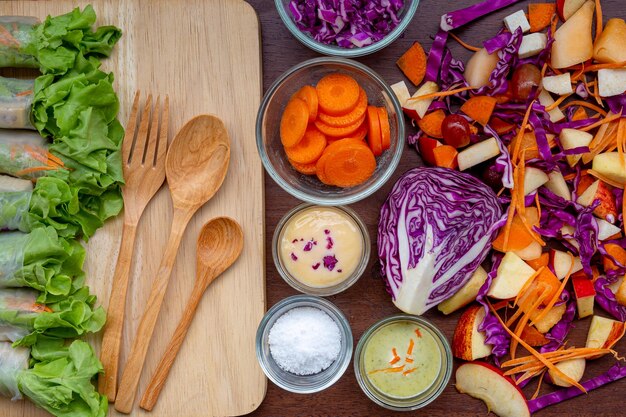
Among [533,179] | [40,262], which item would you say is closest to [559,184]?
[533,179]

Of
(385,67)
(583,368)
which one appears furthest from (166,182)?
(583,368)

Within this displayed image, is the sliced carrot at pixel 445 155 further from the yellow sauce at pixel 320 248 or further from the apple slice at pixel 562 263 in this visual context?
the apple slice at pixel 562 263

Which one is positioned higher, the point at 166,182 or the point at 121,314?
the point at 166,182

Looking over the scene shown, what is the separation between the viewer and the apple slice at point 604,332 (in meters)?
2.54

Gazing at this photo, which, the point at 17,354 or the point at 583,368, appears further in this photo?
the point at 583,368

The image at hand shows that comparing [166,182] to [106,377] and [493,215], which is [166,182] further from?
[493,215]

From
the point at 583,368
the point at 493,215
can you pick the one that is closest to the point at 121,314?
the point at 493,215

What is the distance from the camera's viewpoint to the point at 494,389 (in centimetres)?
249

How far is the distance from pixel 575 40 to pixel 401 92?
63 cm

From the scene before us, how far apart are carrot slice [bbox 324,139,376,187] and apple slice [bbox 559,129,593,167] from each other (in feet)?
2.27

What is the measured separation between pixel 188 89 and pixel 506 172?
114cm

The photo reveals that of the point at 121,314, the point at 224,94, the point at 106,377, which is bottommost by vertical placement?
the point at 106,377

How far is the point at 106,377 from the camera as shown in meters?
2.41

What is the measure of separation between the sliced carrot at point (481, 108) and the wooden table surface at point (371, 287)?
176mm
